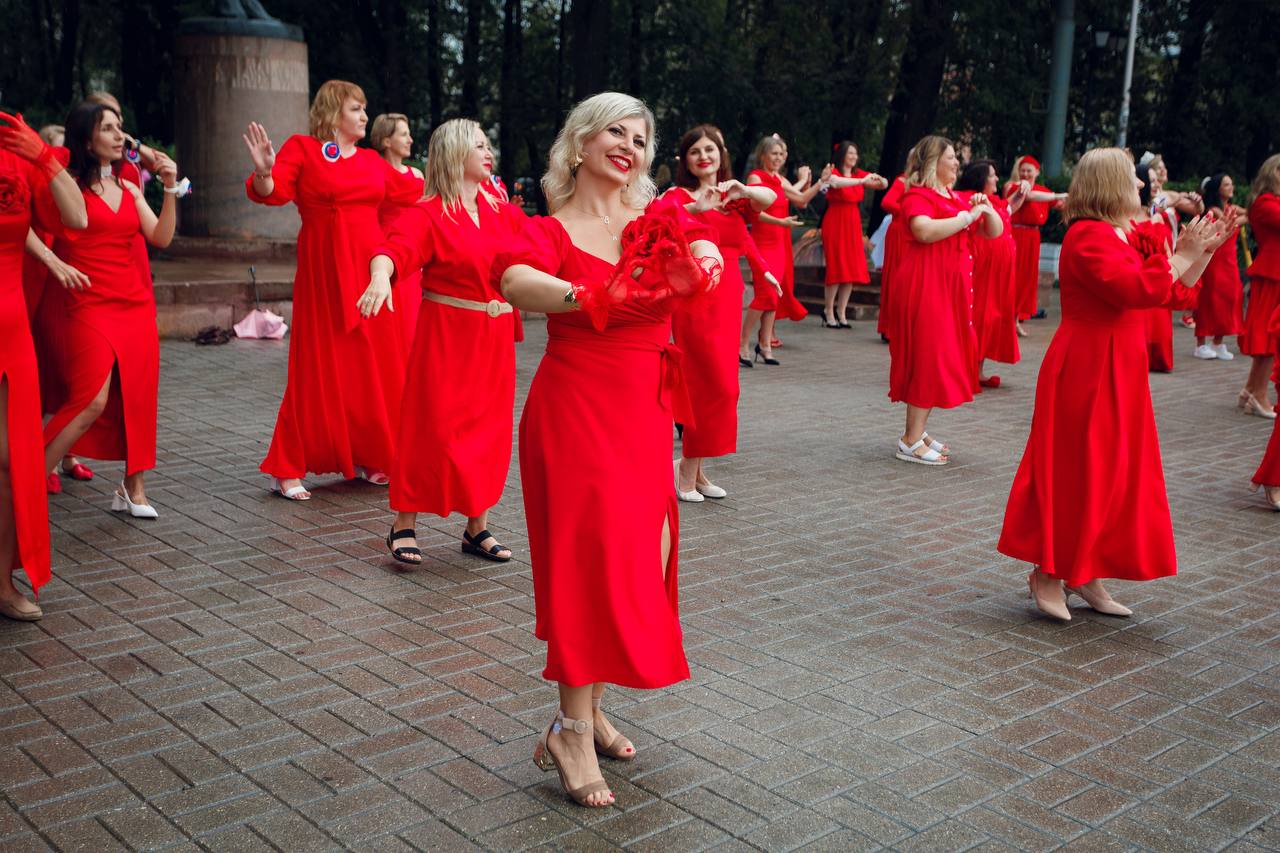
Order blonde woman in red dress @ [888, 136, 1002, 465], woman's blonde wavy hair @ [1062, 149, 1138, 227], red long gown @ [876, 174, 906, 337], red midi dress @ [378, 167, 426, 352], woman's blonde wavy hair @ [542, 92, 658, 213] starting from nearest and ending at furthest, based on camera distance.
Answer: woman's blonde wavy hair @ [542, 92, 658, 213], woman's blonde wavy hair @ [1062, 149, 1138, 227], red midi dress @ [378, 167, 426, 352], blonde woman in red dress @ [888, 136, 1002, 465], red long gown @ [876, 174, 906, 337]

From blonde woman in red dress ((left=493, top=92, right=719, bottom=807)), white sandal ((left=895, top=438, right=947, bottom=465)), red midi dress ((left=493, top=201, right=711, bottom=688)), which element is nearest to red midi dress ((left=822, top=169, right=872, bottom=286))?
white sandal ((left=895, top=438, right=947, bottom=465))

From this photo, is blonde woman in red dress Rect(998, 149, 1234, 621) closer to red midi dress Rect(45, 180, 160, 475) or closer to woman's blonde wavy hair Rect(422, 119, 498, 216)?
woman's blonde wavy hair Rect(422, 119, 498, 216)

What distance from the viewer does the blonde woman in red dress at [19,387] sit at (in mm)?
5227

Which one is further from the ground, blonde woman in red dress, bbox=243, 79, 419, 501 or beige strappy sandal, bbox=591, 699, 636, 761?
blonde woman in red dress, bbox=243, 79, 419, 501

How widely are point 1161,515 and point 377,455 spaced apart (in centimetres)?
432

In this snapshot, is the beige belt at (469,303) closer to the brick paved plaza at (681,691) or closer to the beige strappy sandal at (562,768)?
the brick paved plaza at (681,691)

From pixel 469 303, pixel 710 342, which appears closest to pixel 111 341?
pixel 469 303

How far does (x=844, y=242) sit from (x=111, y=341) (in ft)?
36.7

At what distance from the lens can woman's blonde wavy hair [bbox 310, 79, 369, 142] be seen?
745cm

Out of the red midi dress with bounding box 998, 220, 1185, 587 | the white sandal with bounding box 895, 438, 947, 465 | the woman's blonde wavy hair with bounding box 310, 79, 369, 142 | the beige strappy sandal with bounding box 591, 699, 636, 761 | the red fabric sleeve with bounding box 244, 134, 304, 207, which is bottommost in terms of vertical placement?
the beige strappy sandal with bounding box 591, 699, 636, 761

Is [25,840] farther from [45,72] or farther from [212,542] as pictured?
[45,72]

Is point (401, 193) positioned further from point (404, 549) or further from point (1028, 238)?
point (1028, 238)

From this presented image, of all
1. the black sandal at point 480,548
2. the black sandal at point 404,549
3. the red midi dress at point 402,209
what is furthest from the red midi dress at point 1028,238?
the black sandal at point 404,549

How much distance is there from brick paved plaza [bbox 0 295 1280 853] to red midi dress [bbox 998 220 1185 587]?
1.11 feet
